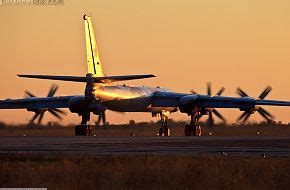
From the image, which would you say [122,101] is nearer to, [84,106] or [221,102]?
[84,106]

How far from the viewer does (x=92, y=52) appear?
58.2m

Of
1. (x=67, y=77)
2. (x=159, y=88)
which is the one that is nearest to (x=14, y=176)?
(x=67, y=77)

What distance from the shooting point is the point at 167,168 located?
22562 mm

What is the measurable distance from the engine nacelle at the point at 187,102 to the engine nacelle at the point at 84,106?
679 cm

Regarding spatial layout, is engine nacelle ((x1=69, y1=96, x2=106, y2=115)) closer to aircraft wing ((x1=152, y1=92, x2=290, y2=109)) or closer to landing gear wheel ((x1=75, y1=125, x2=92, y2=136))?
landing gear wheel ((x1=75, y1=125, x2=92, y2=136))

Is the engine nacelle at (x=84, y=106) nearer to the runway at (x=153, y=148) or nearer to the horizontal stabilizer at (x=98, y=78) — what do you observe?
the horizontal stabilizer at (x=98, y=78)

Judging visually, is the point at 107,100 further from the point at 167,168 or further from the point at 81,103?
the point at 167,168

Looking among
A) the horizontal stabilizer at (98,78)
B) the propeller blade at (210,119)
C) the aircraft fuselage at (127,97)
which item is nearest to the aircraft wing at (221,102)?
the propeller blade at (210,119)

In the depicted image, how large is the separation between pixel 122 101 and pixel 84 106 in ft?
13.7

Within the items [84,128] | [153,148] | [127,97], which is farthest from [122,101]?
[153,148]

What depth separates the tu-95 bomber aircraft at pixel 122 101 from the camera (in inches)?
2215

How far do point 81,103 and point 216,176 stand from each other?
126 ft

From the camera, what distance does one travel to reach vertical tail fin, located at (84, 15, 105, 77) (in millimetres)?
57084

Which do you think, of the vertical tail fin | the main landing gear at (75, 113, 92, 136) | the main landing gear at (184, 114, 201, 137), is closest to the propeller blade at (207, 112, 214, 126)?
the main landing gear at (184, 114, 201, 137)
